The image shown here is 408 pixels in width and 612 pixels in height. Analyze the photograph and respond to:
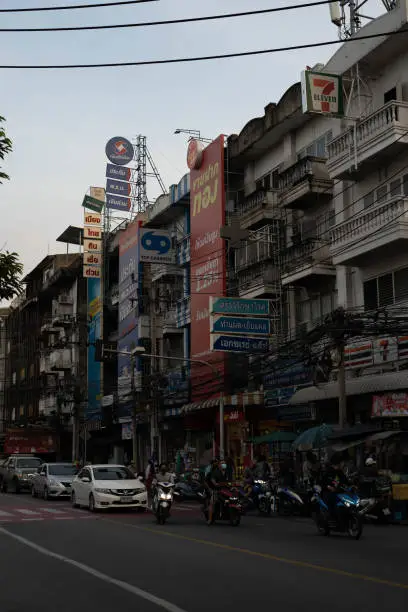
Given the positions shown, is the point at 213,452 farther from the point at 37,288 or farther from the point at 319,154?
the point at 37,288

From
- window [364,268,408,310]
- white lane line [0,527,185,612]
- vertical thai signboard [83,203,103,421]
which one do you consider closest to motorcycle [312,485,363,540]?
white lane line [0,527,185,612]

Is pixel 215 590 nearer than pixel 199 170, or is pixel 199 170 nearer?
pixel 215 590

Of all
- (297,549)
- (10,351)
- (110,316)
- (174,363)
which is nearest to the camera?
(297,549)

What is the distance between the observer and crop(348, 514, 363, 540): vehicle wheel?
17078 millimetres

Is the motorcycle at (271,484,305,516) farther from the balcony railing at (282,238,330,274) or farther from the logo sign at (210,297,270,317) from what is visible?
the balcony railing at (282,238,330,274)

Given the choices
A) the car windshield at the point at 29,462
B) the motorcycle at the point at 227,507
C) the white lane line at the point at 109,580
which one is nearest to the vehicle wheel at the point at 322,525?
the motorcycle at the point at 227,507

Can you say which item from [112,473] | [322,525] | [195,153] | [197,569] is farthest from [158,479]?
[195,153]

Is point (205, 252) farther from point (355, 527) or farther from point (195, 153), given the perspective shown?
point (355, 527)

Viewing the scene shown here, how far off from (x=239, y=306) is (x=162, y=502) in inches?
531

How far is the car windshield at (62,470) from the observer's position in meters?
35.2

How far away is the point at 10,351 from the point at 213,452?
177 feet

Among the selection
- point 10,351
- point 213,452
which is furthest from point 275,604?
point 10,351

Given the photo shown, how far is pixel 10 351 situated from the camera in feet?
300

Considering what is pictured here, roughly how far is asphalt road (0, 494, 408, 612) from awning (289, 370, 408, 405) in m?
6.81
